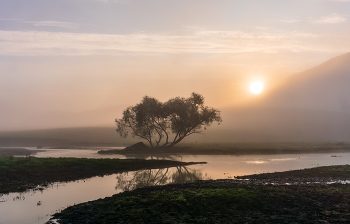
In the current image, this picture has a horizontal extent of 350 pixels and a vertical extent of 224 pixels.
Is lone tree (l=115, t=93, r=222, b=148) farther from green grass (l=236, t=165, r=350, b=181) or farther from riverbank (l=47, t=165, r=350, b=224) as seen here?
riverbank (l=47, t=165, r=350, b=224)

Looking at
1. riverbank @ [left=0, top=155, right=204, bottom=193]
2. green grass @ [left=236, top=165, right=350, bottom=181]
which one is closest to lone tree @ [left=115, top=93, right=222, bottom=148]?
riverbank @ [left=0, top=155, right=204, bottom=193]

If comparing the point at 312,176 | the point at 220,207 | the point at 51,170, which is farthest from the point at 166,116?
the point at 220,207

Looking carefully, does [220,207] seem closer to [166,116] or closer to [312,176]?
[312,176]

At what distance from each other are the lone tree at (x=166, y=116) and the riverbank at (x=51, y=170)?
1196 inches

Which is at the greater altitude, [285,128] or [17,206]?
[285,128]

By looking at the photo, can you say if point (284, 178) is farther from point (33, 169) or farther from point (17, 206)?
point (33, 169)

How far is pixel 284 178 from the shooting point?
30375 millimetres

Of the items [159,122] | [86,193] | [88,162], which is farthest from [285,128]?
[86,193]

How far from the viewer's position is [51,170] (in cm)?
→ 3459

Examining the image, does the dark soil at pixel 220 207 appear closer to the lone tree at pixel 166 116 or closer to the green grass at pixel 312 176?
the green grass at pixel 312 176

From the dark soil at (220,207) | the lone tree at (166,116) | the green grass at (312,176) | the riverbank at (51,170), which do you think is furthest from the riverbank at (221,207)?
the lone tree at (166,116)

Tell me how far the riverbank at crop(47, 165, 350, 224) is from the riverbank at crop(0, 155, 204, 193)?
10.4 m

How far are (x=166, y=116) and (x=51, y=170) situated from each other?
147 ft

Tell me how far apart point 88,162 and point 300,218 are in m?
30.4
